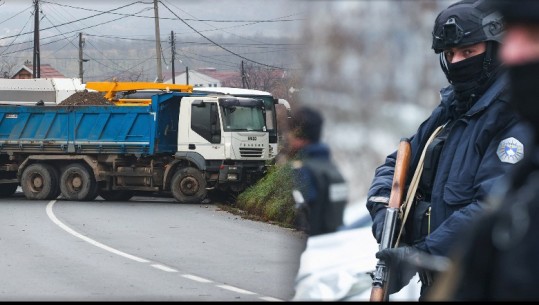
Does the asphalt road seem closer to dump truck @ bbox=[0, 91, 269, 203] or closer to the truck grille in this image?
dump truck @ bbox=[0, 91, 269, 203]

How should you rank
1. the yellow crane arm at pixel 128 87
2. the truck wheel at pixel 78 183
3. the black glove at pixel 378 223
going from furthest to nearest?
the yellow crane arm at pixel 128 87, the truck wheel at pixel 78 183, the black glove at pixel 378 223

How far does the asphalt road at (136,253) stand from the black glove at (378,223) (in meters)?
3.83

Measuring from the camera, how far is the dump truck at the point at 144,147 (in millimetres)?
24438

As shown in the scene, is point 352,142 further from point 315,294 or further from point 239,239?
point 239,239

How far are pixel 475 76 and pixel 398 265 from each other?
611 millimetres

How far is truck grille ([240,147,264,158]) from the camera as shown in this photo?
24.6 metres

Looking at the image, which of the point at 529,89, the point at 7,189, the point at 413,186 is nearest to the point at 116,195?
the point at 7,189

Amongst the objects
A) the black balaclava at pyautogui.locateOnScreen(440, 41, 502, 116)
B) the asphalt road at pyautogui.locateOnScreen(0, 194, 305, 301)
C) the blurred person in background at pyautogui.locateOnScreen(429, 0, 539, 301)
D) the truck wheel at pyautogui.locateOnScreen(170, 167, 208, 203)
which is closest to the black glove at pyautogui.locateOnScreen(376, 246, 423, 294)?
the black balaclava at pyautogui.locateOnScreen(440, 41, 502, 116)

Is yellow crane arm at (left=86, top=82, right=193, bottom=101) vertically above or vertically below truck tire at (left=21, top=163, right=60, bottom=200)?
above

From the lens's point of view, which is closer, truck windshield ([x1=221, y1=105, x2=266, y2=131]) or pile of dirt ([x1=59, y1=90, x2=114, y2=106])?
truck windshield ([x1=221, y1=105, x2=266, y2=131])

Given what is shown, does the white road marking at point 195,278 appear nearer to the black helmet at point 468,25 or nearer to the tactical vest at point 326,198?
the black helmet at point 468,25

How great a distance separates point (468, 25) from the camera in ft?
8.71

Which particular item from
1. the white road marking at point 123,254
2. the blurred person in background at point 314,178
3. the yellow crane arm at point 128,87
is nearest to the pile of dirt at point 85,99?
the yellow crane arm at point 128,87

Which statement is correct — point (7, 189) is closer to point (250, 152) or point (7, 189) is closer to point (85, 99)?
point (85, 99)
